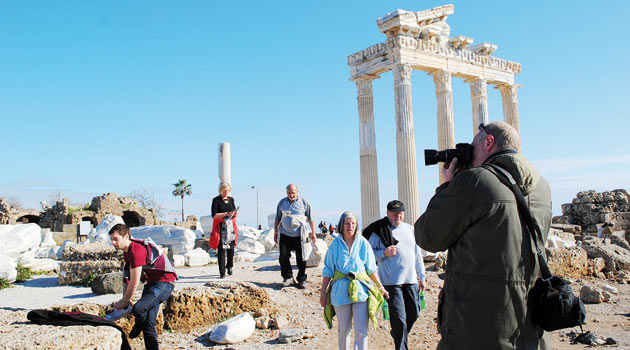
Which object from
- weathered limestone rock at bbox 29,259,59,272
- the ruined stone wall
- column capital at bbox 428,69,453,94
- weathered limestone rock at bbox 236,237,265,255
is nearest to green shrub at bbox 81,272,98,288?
weathered limestone rock at bbox 29,259,59,272

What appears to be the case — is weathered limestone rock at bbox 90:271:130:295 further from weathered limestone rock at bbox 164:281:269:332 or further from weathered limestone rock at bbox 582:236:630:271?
weathered limestone rock at bbox 582:236:630:271

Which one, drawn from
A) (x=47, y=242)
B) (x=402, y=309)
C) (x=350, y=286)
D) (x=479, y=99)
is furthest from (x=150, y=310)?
(x=479, y=99)

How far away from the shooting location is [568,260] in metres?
12.1

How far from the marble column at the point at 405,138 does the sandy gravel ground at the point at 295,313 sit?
772 centimetres

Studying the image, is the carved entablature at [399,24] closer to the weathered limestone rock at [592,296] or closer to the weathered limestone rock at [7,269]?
the weathered limestone rock at [592,296]

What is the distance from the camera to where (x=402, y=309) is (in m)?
5.27

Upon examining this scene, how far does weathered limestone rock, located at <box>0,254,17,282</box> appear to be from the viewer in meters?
8.57

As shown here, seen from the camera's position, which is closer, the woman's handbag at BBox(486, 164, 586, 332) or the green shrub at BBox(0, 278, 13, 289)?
the woman's handbag at BBox(486, 164, 586, 332)

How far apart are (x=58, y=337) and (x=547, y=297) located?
3.24 metres

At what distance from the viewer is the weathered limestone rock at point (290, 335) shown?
626 centimetres

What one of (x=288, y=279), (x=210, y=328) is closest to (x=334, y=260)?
(x=210, y=328)

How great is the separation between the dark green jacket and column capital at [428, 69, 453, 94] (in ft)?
57.4

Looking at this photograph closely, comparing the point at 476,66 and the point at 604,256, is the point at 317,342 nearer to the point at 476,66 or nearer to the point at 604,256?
the point at 604,256

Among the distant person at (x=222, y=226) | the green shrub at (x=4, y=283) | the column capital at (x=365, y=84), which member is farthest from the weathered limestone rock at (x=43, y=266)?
the column capital at (x=365, y=84)
